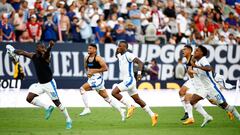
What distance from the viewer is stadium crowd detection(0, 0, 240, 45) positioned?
31.8 meters

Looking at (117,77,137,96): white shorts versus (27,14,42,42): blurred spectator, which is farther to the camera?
(27,14,42,42): blurred spectator

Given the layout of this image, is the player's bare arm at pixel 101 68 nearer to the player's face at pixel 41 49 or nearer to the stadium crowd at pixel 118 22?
the player's face at pixel 41 49

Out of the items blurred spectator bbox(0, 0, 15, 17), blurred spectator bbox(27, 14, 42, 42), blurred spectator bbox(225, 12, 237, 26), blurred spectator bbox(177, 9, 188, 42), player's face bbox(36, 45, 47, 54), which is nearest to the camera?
player's face bbox(36, 45, 47, 54)

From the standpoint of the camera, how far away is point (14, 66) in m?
31.5

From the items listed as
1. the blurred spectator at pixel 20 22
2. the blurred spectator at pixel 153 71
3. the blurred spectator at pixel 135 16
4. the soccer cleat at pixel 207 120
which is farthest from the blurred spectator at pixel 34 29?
the soccer cleat at pixel 207 120

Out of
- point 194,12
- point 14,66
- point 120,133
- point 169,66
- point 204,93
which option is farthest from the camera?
point 194,12

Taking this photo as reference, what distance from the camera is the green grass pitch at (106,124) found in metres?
18.7

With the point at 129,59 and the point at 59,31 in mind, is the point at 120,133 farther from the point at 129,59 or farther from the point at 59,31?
the point at 59,31

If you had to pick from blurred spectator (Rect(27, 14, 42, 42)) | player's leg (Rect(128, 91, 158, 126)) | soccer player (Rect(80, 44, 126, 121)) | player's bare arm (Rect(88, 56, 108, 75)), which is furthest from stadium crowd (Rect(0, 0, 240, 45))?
player's leg (Rect(128, 91, 158, 126))

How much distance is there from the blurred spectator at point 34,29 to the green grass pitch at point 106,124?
702 cm

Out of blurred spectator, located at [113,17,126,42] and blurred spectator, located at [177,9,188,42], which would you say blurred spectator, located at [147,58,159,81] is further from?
blurred spectator, located at [177,9,188,42]

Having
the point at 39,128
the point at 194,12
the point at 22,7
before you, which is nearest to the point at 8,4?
the point at 22,7

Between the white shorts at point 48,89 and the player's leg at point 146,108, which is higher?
the white shorts at point 48,89

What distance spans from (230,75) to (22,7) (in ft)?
34.7
